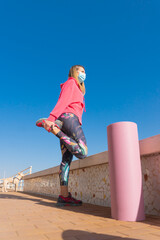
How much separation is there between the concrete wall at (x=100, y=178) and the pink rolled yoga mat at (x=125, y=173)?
26 centimetres

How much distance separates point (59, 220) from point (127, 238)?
799mm

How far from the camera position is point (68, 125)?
2729mm

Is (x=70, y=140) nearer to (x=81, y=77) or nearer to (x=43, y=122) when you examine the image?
(x=43, y=122)

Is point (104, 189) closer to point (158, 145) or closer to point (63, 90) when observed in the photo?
point (158, 145)

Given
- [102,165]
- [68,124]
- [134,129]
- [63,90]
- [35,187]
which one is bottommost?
[35,187]

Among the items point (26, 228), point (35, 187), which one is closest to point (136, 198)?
point (26, 228)

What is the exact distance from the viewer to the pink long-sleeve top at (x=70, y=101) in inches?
105

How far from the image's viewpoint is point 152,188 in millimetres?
2143

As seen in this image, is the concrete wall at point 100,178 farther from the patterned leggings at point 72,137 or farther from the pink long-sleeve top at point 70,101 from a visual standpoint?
the pink long-sleeve top at point 70,101

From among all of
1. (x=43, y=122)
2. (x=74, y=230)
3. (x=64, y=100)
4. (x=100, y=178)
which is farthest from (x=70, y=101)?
(x=74, y=230)

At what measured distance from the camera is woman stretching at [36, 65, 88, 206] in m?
2.63

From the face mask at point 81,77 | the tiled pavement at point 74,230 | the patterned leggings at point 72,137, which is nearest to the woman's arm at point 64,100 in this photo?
the patterned leggings at point 72,137

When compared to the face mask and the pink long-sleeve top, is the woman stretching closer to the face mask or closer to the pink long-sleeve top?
the pink long-sleeve top

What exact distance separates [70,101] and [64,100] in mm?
106
